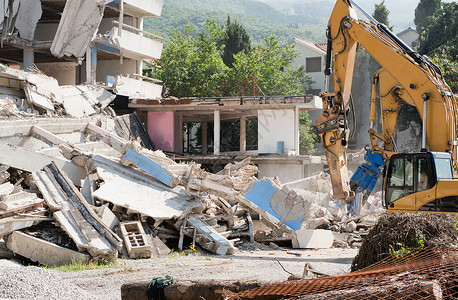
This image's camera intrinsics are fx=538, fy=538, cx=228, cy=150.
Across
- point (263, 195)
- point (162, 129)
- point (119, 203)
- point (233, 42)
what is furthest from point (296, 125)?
point (233, 42)

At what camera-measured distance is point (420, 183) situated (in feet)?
31.1

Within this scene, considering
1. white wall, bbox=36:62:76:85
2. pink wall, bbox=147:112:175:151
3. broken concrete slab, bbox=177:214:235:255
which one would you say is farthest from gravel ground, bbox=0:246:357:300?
white wall, bbox=36:62:76:85

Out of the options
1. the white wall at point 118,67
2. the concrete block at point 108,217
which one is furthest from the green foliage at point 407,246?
the white wall at point 118,67

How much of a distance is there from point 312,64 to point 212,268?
3726 centimetres

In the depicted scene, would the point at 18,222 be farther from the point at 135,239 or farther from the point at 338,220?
the point at 338,220

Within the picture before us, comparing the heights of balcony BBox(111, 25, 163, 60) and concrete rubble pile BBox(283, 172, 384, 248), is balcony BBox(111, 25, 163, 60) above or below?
above

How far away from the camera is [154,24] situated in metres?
150

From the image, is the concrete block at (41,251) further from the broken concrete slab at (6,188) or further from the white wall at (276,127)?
the white wall at (276,127)

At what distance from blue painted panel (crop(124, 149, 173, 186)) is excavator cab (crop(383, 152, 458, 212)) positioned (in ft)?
20.3

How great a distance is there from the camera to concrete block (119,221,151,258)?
37.7 ft

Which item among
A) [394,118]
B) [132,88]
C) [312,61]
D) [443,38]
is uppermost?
[443,38]

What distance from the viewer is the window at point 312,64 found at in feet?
149

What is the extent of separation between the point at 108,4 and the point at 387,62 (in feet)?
65.3

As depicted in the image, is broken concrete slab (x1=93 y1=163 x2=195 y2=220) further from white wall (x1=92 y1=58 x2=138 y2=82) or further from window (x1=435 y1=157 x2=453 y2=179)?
white wall (x1=92 y1=58 x2=138 y2=82)
